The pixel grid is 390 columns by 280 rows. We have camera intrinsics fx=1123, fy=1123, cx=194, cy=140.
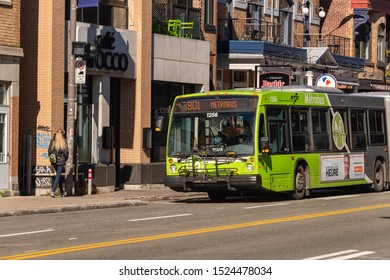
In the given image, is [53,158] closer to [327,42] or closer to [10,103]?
[10,103]

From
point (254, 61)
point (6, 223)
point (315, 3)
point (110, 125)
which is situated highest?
point (315, 3)

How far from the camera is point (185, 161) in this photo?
1112 inches

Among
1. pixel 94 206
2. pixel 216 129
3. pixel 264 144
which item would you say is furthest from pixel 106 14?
pixel 94 206

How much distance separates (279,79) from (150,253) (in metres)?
24.8

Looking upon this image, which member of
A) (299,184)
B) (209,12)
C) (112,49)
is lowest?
(299,184)

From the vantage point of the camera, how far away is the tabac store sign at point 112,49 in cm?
3244

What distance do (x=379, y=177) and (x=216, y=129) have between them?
315 inches

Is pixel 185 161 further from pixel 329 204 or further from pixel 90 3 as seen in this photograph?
pixel 90 3

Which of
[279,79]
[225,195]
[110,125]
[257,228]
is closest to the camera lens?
[257,228]

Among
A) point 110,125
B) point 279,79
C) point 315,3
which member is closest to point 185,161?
point 110,125

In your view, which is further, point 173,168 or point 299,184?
point 299,184

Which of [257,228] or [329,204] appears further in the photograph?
[329,204]

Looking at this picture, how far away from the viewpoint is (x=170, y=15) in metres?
37.2

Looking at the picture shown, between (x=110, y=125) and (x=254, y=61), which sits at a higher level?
(x=254, y=61)
